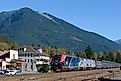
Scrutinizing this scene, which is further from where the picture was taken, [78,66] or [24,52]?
[24,52]

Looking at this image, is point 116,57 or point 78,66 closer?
point 78,66

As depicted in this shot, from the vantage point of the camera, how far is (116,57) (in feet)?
604

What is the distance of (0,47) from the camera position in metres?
177

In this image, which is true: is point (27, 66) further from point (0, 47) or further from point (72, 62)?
point (0, 47)

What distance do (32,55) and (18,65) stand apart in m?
34.9

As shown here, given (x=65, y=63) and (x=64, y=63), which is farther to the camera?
(x=65, y=63)

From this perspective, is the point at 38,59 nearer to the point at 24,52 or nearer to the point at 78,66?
the point at 24,52

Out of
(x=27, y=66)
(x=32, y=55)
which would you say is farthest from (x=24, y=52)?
(x=27, y=66)

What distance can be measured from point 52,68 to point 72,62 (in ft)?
14.5

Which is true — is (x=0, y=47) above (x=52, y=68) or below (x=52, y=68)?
above

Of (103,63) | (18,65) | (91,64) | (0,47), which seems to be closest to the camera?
(91,64)

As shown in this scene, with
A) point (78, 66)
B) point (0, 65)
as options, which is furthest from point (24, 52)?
point (78, 66)

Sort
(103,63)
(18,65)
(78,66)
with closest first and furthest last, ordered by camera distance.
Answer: (78,66) → (103,63) → (18,65)

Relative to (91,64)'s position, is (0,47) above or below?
above
